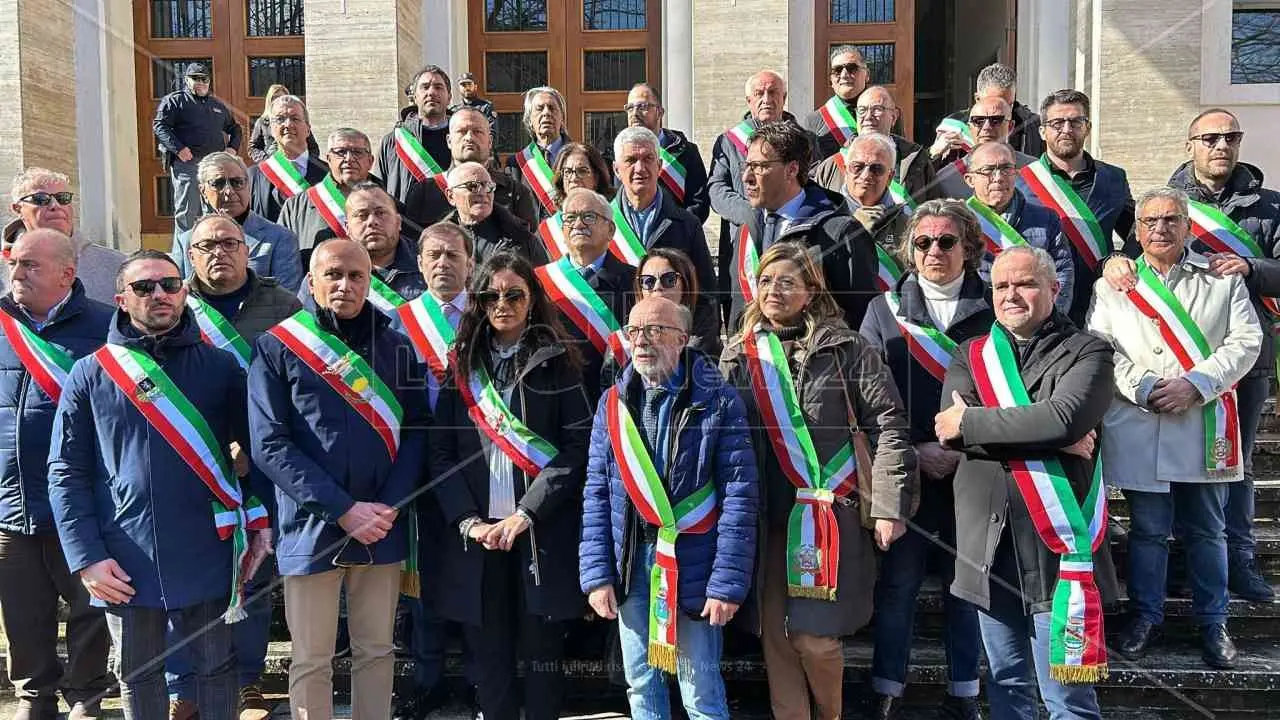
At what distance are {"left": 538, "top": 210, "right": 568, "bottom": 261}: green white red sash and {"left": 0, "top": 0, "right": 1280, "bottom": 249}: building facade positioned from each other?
13.9 ft

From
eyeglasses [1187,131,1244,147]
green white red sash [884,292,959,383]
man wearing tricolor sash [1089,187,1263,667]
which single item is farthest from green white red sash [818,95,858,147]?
green white red sash [884,292,959,383]

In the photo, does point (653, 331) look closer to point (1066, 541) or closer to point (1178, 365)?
point (1066, 541)

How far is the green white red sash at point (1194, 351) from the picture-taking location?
4.59 meters

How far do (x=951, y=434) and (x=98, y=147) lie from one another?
31.8ft

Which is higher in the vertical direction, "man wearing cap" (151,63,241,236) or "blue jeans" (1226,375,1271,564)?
"man wearing cap" (151,63,241,236)

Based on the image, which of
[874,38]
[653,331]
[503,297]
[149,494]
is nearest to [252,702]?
[149,494]

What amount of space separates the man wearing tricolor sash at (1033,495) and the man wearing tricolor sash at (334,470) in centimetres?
211

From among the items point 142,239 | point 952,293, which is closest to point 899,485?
point 952,293

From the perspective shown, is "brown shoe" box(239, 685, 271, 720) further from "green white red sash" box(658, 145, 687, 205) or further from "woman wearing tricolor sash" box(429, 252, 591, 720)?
"green white red sash" box(658, 145, 687, 205)

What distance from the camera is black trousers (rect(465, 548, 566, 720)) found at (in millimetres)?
4055

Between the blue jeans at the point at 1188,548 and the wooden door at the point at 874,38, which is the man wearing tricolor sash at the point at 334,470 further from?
the wooden door at the point at 874,38

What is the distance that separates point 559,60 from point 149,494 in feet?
25.4

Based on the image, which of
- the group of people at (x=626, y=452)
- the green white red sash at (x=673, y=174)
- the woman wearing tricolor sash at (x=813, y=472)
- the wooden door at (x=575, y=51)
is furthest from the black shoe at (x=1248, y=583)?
the wooden door at (x=575, y=51)

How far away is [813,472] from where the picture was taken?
3.93 meters
